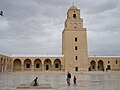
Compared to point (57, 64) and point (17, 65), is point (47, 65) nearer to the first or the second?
point (57, 64)

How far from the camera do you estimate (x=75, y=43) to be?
43594 mm

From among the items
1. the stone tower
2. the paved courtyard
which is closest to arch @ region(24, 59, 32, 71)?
the stone tower

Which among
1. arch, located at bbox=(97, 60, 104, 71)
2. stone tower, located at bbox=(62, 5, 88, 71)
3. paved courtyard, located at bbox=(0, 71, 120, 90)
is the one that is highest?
stone tower, located at bbox=(62, 5, 88, 71)

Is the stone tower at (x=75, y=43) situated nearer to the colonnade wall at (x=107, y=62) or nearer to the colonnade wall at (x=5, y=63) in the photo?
the colonnade wall at (x=107, y=62)

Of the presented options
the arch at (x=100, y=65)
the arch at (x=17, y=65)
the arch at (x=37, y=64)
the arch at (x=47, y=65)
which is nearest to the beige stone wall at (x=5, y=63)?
the arch at (x=17, y=65)

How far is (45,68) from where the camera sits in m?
46.8

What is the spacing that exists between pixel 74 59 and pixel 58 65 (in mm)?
5471

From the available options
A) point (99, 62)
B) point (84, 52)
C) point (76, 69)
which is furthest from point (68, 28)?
point (99, 62)

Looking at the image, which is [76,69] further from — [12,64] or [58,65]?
[12,64]

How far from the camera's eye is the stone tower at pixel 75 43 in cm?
4281

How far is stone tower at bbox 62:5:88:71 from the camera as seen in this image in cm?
4281

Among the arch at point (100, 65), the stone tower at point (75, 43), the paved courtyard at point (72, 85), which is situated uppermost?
the stone tower at point (75, 43)

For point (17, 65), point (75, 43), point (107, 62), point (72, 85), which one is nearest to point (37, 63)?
point (17, 65)

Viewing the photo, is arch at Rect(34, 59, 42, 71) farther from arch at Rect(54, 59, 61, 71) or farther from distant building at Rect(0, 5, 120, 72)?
arch at Rect(54, 59, 61, 71)
